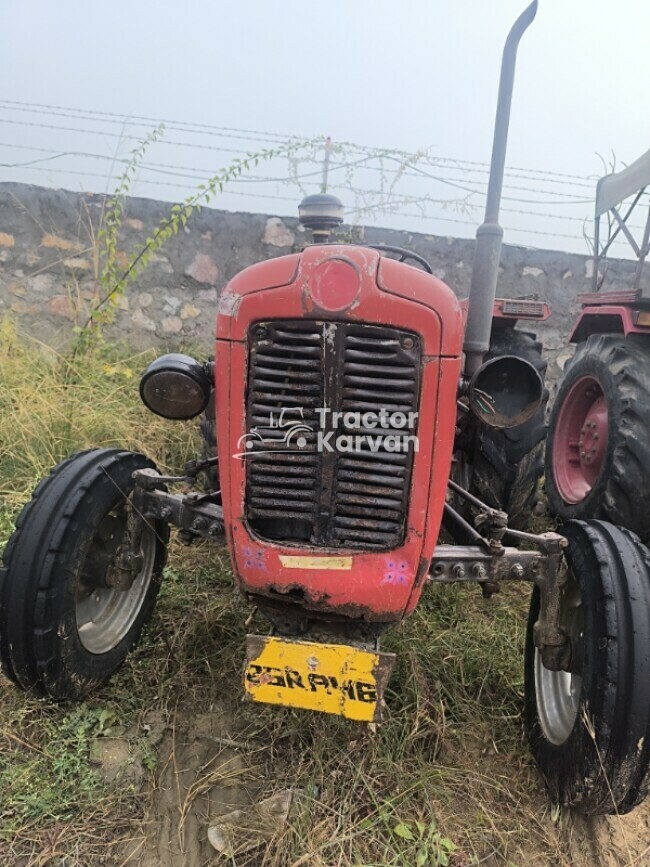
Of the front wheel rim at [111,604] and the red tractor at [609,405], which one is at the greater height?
the red tractor at [609,405]

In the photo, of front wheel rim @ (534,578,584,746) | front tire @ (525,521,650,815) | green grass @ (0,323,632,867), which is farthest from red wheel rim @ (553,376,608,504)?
front tire @ (525,521,650,815)

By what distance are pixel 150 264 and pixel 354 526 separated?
14.6ft

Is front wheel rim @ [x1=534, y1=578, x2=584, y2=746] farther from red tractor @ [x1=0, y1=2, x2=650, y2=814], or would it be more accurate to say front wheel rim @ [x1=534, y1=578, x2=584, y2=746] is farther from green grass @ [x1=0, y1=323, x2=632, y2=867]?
green grass @ [x1=0, y1=323, x2=632, y2=867]

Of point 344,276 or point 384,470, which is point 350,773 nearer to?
point 384,470

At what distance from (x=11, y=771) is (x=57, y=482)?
2.81ft

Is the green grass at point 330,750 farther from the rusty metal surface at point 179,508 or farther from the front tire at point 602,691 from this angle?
the rusty metal surface at point 179,508

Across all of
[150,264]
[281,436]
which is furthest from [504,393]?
[150,264]

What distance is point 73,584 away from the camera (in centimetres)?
199

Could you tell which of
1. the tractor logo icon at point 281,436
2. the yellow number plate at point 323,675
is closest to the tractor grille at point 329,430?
the tractor logo icon at point 281,436

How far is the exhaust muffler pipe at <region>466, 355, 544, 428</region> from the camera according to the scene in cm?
177

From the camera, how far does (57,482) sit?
2.06m

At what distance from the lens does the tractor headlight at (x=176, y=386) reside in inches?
73.0

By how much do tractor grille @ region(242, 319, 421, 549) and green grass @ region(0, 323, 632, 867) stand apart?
28.7 inches

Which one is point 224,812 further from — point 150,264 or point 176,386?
point 150,264
